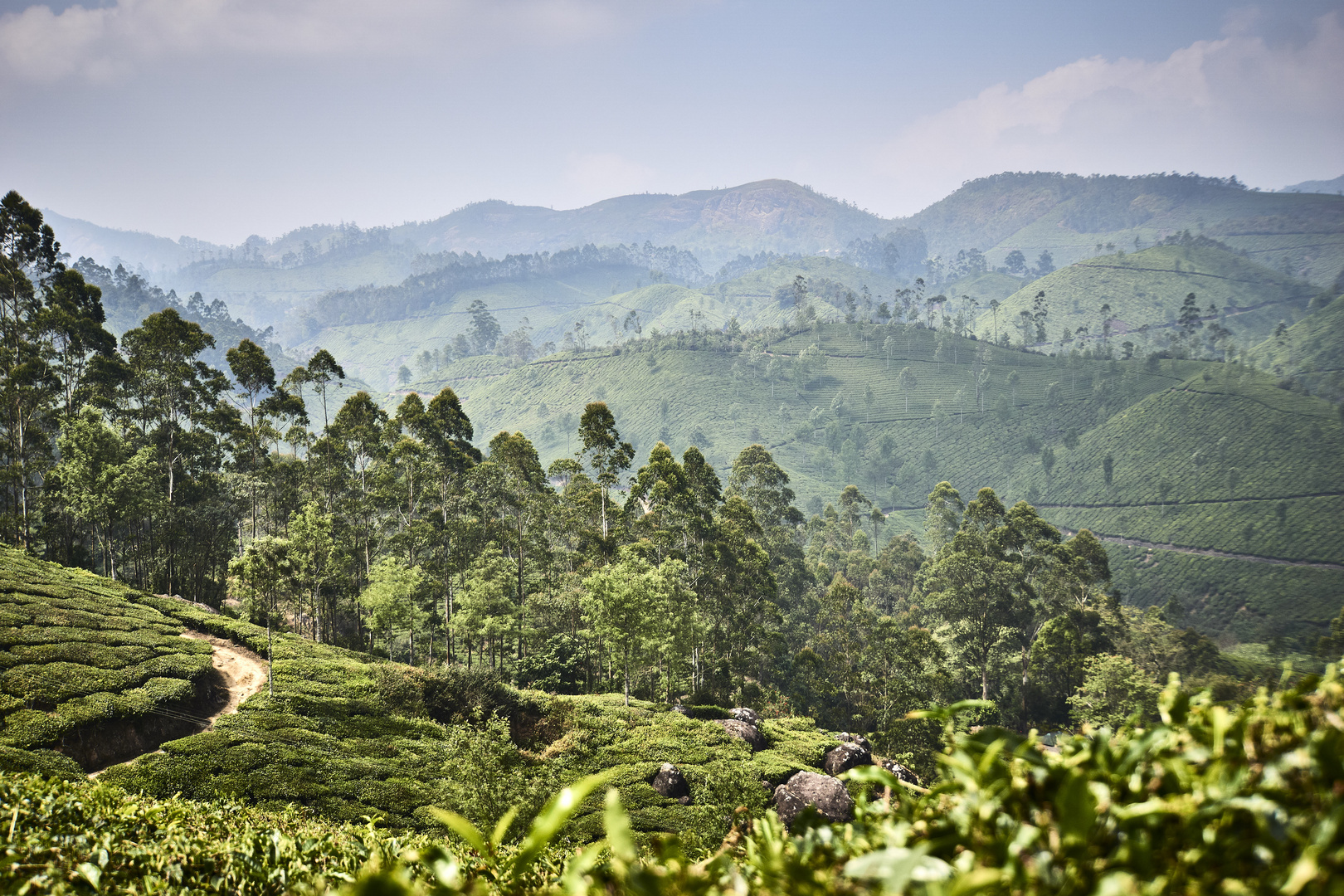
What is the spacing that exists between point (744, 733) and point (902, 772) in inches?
220

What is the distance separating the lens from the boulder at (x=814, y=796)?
19719 mm

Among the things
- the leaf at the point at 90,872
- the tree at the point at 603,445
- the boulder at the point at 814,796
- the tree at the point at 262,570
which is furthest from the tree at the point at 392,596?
the leaf at the point at 90,872

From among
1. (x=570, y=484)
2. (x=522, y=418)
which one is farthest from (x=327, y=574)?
(x=522, y=418)

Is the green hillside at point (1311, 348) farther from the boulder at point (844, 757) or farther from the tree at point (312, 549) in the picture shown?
the tree at point (312, 549)

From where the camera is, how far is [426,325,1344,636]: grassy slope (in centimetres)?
6962

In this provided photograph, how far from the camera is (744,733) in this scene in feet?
81.7

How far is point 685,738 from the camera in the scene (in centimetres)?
2338

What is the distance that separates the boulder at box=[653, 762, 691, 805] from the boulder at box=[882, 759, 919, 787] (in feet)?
23.8

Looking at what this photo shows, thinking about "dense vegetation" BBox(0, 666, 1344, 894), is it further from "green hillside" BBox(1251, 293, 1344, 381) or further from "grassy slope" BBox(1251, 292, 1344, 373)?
"grassy slope" BBox(1251, 292, 1344, 373)

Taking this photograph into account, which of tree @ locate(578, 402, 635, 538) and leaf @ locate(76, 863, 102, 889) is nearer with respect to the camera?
leaf @ locate(76, 863, 102, 889)

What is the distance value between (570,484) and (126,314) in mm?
175035

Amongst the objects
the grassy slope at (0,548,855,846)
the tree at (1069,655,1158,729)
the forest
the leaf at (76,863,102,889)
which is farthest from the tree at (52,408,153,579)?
the tree at (1069,655,1158,729)

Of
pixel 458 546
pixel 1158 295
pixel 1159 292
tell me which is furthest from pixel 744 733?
pixel 1159 292

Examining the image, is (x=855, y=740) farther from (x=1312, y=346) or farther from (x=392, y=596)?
(x=1312, y=346)
